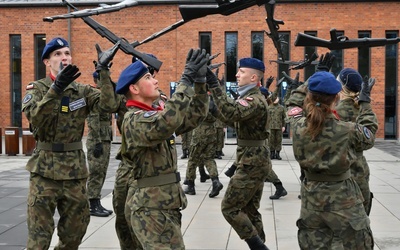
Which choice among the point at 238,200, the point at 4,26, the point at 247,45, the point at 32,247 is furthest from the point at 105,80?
the point at 4,26

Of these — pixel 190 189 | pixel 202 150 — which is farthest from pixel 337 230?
pixel 202 150

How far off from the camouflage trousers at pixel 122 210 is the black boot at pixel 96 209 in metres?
2.60

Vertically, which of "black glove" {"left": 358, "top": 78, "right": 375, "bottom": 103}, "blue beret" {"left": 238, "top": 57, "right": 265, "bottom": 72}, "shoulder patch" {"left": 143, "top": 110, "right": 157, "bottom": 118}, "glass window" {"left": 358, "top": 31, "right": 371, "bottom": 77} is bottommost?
"shoulder patch" {"left": 143, "top": 110, "right": 157, "bottom": 118}

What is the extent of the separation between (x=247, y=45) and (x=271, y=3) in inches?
782

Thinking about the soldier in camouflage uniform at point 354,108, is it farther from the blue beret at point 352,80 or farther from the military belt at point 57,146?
the military belt at point 57,146

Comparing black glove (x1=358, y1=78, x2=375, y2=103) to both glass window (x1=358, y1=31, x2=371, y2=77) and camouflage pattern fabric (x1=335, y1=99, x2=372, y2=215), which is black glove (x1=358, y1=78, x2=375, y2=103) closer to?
camouflage pattern fabric (x1=335, y1=99, x2=372, y2=215)

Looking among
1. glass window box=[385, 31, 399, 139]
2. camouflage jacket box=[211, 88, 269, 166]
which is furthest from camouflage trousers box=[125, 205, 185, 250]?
glass window box=[385, 31, 399, 139]

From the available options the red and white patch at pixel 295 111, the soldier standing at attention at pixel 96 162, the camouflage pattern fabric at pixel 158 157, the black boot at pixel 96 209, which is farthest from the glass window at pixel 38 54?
the camouflage pattern fabric at pixel 158 157

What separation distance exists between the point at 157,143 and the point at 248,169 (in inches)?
88.5

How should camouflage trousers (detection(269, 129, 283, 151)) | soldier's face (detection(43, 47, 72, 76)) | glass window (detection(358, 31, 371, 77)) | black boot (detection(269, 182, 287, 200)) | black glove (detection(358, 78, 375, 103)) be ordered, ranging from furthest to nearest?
1. glass window (detection(358, 31, 371, 77))
2. camouflage trousers (detection(269, 129, 283, 151))
3. black boot (detection(269, 182, 287, 200))
4. soldier's face (detection(43, 47, 72, 76))
5. black glove (detection(358, 78, 375, 103))

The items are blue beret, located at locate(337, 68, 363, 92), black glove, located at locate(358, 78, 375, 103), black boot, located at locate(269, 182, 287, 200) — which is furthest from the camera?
black boot, located at locate(269, 182, 287, 200)

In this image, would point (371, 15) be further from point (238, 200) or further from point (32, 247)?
point (32, 247)

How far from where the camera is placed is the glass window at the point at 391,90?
79.5 ft

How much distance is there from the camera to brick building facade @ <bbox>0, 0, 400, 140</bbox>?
23891 millimetres
